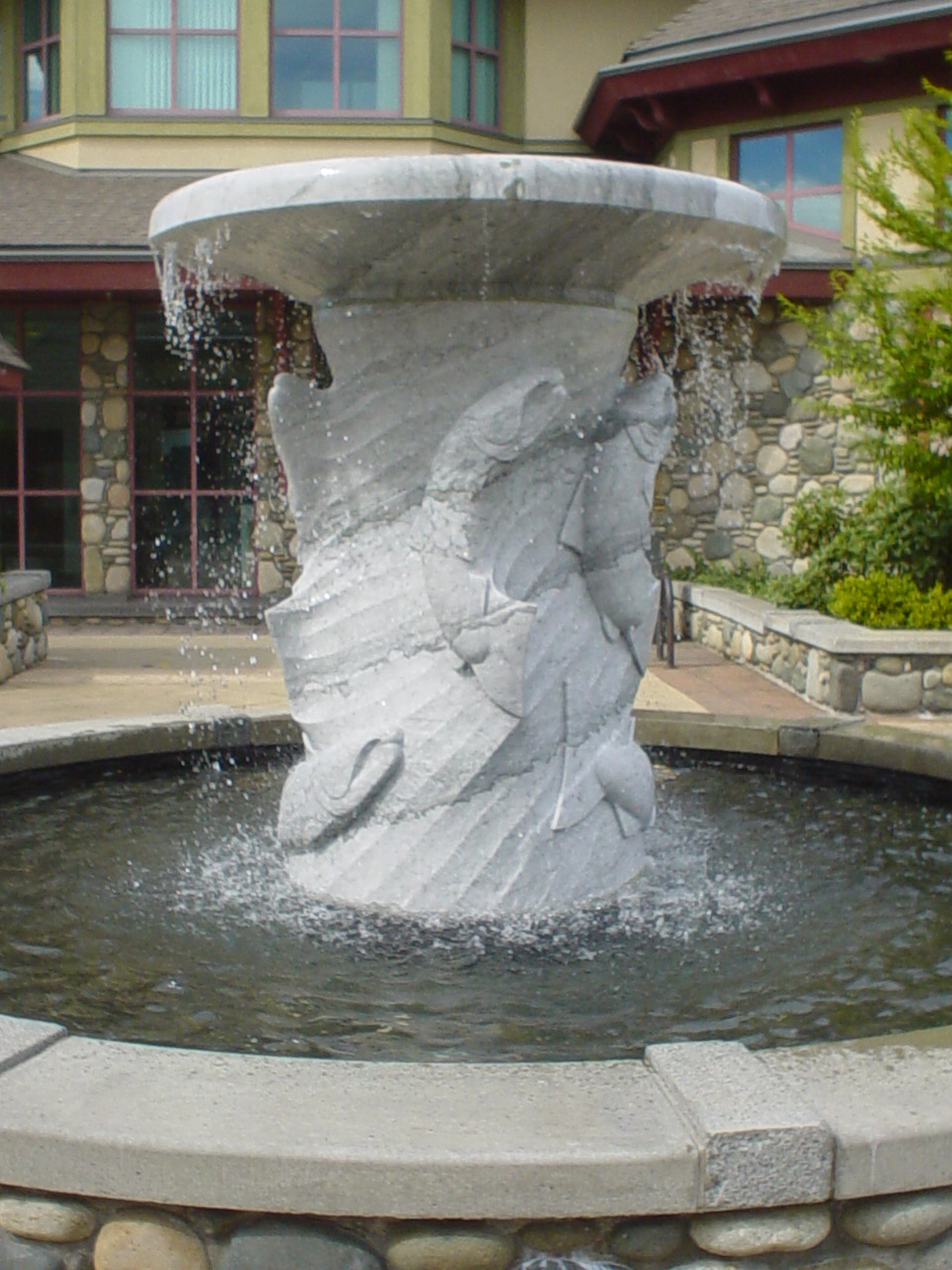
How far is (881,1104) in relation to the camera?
272 cm

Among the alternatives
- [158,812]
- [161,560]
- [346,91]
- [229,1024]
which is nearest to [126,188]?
[346,91]

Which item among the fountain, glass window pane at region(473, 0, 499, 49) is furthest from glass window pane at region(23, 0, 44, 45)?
the fountain

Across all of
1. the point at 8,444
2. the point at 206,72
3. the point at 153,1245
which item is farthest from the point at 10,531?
the point at 153,1245

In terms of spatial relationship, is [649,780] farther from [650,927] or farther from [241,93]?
[241,93]

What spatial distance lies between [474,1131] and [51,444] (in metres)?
14.9

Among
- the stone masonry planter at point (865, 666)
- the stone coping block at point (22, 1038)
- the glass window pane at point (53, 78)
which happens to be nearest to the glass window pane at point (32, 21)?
the glass window pane at point (53, 78)

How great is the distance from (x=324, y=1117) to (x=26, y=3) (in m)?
18.1

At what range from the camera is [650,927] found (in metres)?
4.62

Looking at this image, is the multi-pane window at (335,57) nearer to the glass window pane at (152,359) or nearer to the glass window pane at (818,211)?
the glass window pane at (152,359)

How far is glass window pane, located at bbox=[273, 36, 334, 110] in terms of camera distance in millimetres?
17141

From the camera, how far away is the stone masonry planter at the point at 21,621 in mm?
11320

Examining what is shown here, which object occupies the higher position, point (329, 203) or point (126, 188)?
point (126, 188)

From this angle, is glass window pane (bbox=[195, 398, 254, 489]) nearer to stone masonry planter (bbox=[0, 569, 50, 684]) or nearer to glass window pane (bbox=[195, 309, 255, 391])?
glass window pane (bbox=[195, 309, 255, 391])

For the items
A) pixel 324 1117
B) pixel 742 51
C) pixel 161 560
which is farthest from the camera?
pixel 161 560
